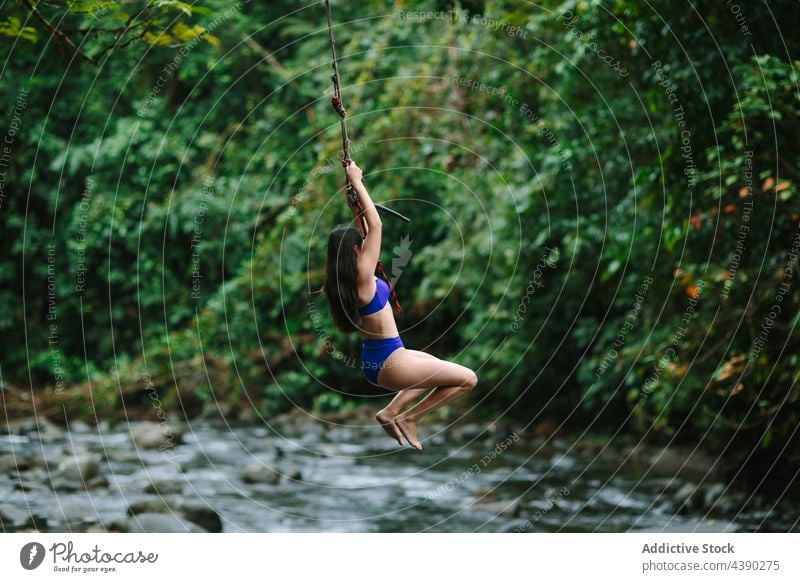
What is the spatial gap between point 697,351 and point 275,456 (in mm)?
6418

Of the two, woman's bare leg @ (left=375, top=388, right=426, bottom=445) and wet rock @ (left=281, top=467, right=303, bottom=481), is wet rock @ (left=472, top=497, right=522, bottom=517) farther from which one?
woman's bare leg @ (left=375, top=388, right=426, bottom=445)

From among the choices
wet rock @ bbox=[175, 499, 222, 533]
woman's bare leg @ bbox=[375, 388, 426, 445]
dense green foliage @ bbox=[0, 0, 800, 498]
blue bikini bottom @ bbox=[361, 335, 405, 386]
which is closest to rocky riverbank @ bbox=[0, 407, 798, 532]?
wet rock @ bbox=[175, 499, 222, 533]

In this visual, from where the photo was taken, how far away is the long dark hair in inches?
179

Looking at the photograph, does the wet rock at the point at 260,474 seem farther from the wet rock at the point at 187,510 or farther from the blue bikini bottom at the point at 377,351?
the blue bikini bottom at the point at 377,351

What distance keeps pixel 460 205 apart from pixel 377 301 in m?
9.99

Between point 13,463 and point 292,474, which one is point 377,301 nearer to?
point 292,474

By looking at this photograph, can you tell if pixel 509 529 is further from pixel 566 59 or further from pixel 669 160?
pixel 566 59

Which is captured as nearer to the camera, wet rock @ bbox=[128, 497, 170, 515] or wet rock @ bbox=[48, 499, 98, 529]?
wet rock @ bbox=[48, 499, 98, 529]

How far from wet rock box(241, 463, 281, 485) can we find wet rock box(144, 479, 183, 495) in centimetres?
129

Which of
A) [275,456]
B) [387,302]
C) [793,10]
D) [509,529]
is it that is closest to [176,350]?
[275,456]

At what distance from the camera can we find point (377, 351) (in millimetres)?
4578

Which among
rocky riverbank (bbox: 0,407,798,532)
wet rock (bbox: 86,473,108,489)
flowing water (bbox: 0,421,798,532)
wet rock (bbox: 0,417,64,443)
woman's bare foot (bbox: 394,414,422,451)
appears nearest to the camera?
woman's bare foot (bbox: 394,414,422,451)

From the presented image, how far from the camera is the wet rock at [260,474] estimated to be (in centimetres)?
1237

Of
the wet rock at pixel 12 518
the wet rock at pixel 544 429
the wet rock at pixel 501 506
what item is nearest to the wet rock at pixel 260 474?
the wet rock at pixel 501 506
